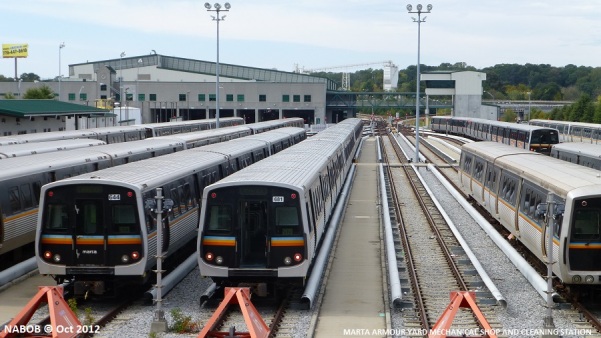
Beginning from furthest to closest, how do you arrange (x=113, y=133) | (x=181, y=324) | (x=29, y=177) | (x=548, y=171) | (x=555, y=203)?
(x=113, y=133)
(x=29, y=177)
(x=548, y=171)
(x=555, y=203)
(x=181, y=324)

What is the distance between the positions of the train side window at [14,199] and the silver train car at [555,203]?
36.1 feet

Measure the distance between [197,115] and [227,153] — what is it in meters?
72.4

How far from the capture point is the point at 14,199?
1792 centimetres

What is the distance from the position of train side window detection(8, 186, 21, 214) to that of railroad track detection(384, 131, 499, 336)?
8762 millimetres

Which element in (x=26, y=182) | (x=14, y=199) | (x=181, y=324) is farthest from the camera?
(x=26, y=182)

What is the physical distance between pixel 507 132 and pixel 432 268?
3564cm

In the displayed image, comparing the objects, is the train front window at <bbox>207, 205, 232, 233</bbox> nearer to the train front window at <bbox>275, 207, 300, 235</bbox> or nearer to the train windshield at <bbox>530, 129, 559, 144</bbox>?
the train front window at <bbox>275, 207, 300, 235</bbox>

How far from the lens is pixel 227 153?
23719mm

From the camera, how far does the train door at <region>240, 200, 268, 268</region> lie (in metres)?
14.8

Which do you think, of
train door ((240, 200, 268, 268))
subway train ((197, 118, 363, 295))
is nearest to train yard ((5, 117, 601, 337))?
subway train ((197, 118, 363, 295))

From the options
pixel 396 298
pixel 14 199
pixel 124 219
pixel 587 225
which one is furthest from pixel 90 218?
pixel 587 225

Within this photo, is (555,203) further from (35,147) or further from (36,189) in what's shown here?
(35,147)

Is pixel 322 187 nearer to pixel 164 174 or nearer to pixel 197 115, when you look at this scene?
pixel 164 174

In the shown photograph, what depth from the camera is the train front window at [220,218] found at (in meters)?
14.9
